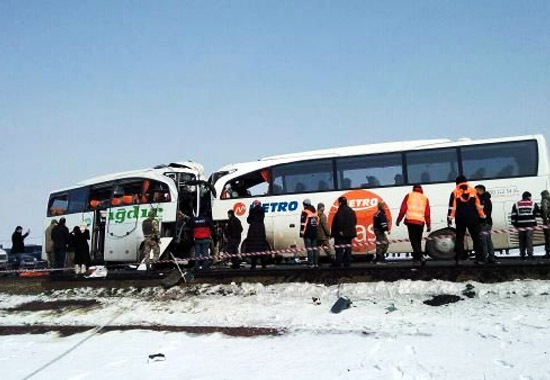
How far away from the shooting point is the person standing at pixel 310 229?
14156 mm

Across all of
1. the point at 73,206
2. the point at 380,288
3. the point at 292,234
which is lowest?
the point at 380,288

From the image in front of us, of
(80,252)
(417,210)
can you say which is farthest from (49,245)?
(417,210)

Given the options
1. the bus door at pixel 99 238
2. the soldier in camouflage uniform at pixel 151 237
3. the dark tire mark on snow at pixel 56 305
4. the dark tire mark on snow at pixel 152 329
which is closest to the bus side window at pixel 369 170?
the soldier in camouflage uniform at pixel 151 237

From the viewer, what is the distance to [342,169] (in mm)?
15898

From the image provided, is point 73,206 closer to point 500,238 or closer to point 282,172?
point 282,172

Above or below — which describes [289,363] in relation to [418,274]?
below

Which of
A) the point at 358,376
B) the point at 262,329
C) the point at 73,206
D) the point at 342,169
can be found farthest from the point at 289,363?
the point at 73,206

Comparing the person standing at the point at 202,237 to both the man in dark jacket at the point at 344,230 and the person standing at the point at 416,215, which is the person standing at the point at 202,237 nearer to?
the man in dark jacket at the point at 344,230

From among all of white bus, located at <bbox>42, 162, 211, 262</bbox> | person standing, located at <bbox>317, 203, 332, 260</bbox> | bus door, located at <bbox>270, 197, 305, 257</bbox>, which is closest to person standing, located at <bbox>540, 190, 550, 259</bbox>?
person standing, located at <bbox>317, 203, 332, 260</bbox>

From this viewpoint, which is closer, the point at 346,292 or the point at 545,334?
the point at 545,334

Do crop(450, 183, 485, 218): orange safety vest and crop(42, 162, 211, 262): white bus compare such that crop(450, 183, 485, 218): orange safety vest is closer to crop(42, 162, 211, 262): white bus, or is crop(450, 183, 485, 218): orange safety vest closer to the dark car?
crop(42, 162, 211, 262): white bus

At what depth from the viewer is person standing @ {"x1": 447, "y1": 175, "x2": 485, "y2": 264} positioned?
1134cm

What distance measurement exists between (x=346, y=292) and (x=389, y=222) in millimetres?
4486

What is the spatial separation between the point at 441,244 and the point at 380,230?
7.17ft
